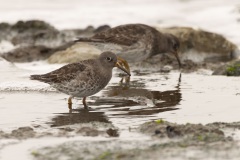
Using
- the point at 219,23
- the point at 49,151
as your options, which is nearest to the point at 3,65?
the point at 49,151

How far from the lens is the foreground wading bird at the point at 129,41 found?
1450 centimetres

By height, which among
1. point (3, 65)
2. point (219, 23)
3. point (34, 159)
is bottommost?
point (34, 159)

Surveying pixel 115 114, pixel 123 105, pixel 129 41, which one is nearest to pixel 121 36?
pixel 129 41

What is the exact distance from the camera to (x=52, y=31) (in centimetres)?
1923

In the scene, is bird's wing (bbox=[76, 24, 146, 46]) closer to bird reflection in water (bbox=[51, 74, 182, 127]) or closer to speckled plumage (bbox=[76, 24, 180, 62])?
speckled plumage (bbox=[76, 24, 180, 62])

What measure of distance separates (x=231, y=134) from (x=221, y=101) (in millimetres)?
2803

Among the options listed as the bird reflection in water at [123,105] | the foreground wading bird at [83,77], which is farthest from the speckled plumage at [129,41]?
the foreground wading bird at [83,77]

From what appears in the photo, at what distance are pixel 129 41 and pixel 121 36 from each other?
0.22m

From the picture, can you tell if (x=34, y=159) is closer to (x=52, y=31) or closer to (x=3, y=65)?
(x=3, y=65)

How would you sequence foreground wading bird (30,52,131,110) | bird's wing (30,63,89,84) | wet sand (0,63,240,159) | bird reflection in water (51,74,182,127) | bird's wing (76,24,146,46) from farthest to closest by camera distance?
bird's wing (76,24,146,46) < bird's wing (30,63,89,84) < foreground wading bird (30,52,131,110) < bird reflection in water (51,74,182,127) < wet sand (0,63,240,159)

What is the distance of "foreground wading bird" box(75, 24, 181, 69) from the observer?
47.6ft

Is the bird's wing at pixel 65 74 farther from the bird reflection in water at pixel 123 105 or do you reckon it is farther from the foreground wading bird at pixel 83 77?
the bird reflection in water at pixel 123 105

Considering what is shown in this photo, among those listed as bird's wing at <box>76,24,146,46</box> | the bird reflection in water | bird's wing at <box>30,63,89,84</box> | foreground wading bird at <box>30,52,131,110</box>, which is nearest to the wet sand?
the bird reflection in water

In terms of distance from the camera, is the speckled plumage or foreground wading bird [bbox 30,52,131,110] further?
the speckled plumage
